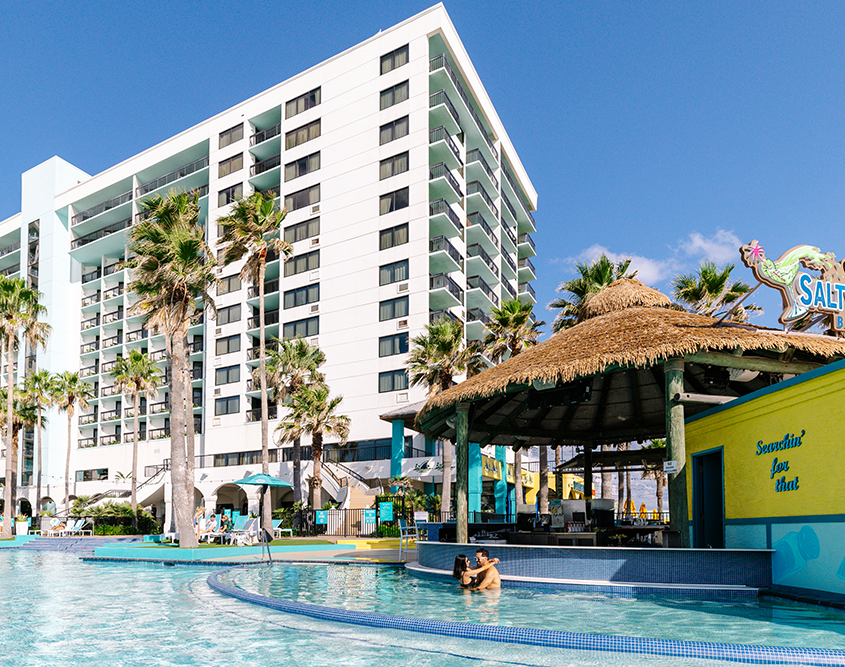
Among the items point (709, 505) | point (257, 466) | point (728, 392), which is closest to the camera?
point (709, 505)

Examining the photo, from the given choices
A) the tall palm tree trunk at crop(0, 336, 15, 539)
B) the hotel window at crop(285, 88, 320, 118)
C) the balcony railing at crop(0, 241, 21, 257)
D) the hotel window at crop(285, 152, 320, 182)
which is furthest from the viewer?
the balcony railing at crop(0, 241, 21, 257)

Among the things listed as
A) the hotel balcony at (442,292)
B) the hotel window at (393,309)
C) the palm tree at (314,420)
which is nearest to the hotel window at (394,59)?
the hotel balcony at (442,292)

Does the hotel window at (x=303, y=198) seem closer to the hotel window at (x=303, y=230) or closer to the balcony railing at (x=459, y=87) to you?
the hotel window at (x=303, y=230)

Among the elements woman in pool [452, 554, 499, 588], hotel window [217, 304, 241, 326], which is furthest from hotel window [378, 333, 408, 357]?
woman in pool [452, 554, 499, 588]

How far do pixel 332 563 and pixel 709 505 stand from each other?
10687 millimetres

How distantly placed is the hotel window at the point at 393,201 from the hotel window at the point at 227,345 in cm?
1418

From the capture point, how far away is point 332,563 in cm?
2069

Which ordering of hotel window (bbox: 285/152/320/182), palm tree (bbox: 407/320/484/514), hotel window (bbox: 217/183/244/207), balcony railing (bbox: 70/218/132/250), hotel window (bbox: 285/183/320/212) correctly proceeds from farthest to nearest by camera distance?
balcony railing (bbox: 70/218/132/250)
hotel window (bbox: 217/183/244/207)
hotel window (bbox: 285/152/320/182)
hotel window (bbox: 285/183/320/212)
palm tree (bbox: 407/320/484/514)

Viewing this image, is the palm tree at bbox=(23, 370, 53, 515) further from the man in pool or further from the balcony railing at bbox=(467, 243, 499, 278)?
the man in pool

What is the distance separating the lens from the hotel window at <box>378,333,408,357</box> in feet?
140

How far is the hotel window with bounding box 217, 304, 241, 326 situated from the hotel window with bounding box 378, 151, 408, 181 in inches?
564

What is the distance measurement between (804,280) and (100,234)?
63052mm

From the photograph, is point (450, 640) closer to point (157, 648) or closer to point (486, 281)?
point (157, 648)

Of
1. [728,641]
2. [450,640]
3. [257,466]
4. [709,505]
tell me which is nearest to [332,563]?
[709,505]
